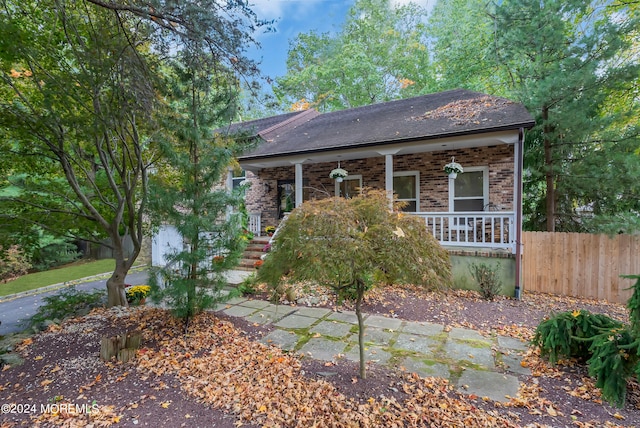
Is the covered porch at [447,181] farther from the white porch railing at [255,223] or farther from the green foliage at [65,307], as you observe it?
the green foliage at [65,307]

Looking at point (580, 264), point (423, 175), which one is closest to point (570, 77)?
point (423, 175)

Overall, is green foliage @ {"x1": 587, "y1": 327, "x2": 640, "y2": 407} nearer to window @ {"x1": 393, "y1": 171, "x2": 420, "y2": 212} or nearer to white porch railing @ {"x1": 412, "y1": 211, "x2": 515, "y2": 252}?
white porch railing @ {"x1": 412, "y1": 211, "x2": 515, "y2": 252}

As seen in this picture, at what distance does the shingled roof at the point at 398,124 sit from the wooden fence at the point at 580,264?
2.86 meters

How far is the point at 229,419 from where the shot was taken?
268cm

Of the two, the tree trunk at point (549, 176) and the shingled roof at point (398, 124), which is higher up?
the shingled roof at point (398, 124)

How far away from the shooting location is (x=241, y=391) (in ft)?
10.1

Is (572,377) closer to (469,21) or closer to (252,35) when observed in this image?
(252,35)

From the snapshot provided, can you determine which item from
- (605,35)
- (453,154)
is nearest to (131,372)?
(453,154)

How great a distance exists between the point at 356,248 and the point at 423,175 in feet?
24.6

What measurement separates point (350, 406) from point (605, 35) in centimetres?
890

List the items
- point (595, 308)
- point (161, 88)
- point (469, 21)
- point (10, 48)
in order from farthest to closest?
point (469, 21), point (595, 308), point (161, 88), point (10, 48)

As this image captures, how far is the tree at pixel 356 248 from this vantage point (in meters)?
2.71

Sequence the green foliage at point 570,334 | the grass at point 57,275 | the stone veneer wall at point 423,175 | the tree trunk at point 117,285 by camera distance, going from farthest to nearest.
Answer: the grass at point 57,275 → the stone veneer wall at point 423,175 → the tree trunk at point 117,285 → the green foliage at point 570,334

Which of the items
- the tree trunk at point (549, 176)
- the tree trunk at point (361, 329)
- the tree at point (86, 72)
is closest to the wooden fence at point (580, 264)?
the tree trunk at point (549, 176)
